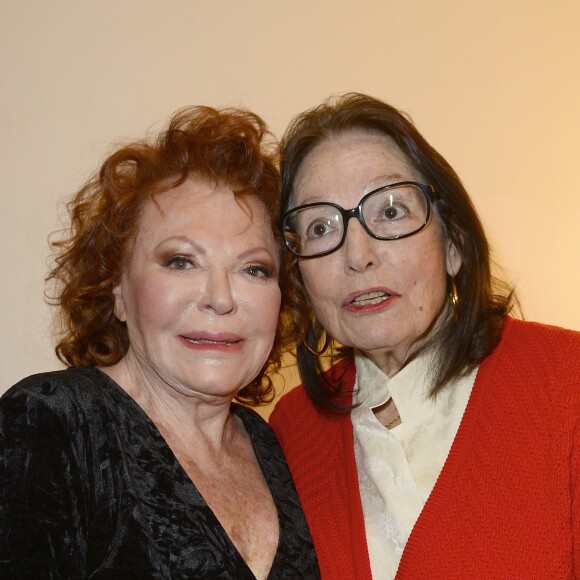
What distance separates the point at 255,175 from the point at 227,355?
1.49ft

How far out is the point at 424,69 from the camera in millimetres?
3057

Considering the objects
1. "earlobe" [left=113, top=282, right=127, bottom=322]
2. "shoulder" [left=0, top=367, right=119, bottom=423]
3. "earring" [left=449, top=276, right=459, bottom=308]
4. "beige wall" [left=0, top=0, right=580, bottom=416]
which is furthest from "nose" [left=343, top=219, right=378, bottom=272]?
"beige wall" [left=0, top=0, right=580, bottom=416]

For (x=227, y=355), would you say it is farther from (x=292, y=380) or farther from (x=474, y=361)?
(x=292, y=380)

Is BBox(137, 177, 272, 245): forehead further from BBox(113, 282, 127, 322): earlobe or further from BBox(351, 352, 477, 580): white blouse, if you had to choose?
BBox(351, 352, 477, 580): white blouse

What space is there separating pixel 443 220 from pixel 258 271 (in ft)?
1.67

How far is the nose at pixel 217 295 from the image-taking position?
5.62 feet

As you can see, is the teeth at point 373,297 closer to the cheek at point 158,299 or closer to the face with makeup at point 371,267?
the face with makeup at point 371,267

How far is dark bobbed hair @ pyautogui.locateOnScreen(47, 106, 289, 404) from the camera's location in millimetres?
1811

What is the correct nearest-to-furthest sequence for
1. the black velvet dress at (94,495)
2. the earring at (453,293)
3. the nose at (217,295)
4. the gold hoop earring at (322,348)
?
the black velvet dress at (94,495), the nose at (217,295), the earring at (453,293), the gold hoop earring at (322,348)

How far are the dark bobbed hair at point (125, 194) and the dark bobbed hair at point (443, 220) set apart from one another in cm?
14

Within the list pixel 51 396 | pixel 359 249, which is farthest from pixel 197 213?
pixel 51 396

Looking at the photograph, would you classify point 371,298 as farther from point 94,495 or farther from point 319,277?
point 94,495

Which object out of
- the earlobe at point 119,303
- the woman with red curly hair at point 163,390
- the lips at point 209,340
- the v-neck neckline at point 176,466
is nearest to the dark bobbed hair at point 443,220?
the woman with red curly hair at point 163,390

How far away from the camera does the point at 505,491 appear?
1.73 m
